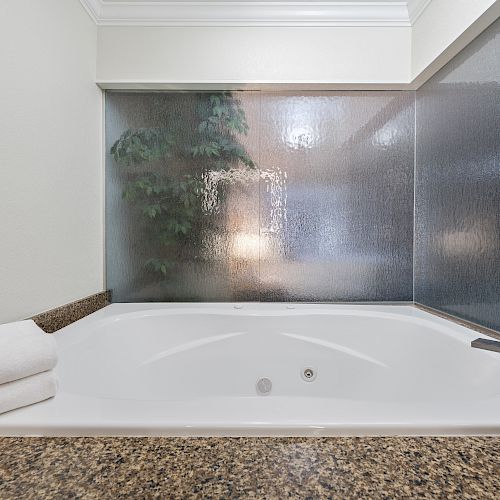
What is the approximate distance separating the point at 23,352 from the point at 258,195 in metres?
1.61

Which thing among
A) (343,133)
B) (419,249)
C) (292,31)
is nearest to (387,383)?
(419,249)

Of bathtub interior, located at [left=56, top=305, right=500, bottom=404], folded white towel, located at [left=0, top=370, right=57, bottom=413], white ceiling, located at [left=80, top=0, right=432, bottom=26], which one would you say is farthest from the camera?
white ceiling, located at [left=80, top=0, right=432, bottom=26]

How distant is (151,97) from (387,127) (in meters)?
1.42

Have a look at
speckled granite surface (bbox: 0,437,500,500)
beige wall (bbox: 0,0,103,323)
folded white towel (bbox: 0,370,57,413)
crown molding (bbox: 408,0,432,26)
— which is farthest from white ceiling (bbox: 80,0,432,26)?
speckled granite surface (bbox: 0,437,500,500)

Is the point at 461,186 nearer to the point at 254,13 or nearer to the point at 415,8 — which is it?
the point at 415,8

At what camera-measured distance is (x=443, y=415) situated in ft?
2.58

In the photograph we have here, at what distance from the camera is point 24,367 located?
896 millimetres

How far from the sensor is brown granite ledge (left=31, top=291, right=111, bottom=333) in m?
1.53

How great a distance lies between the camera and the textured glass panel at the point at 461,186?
1597 mm

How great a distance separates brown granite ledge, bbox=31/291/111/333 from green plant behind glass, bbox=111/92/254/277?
0.35 m

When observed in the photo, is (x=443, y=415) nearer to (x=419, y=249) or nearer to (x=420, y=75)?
(x=419, y=249)

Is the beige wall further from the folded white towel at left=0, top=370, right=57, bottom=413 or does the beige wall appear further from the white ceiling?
the folded white towel at left=0, top=370, right=57, bottom=413

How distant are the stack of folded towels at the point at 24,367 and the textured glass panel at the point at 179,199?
131 cm

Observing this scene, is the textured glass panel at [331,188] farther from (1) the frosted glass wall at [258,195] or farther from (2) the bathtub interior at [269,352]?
(2) the bathtub interior at [269,352]
